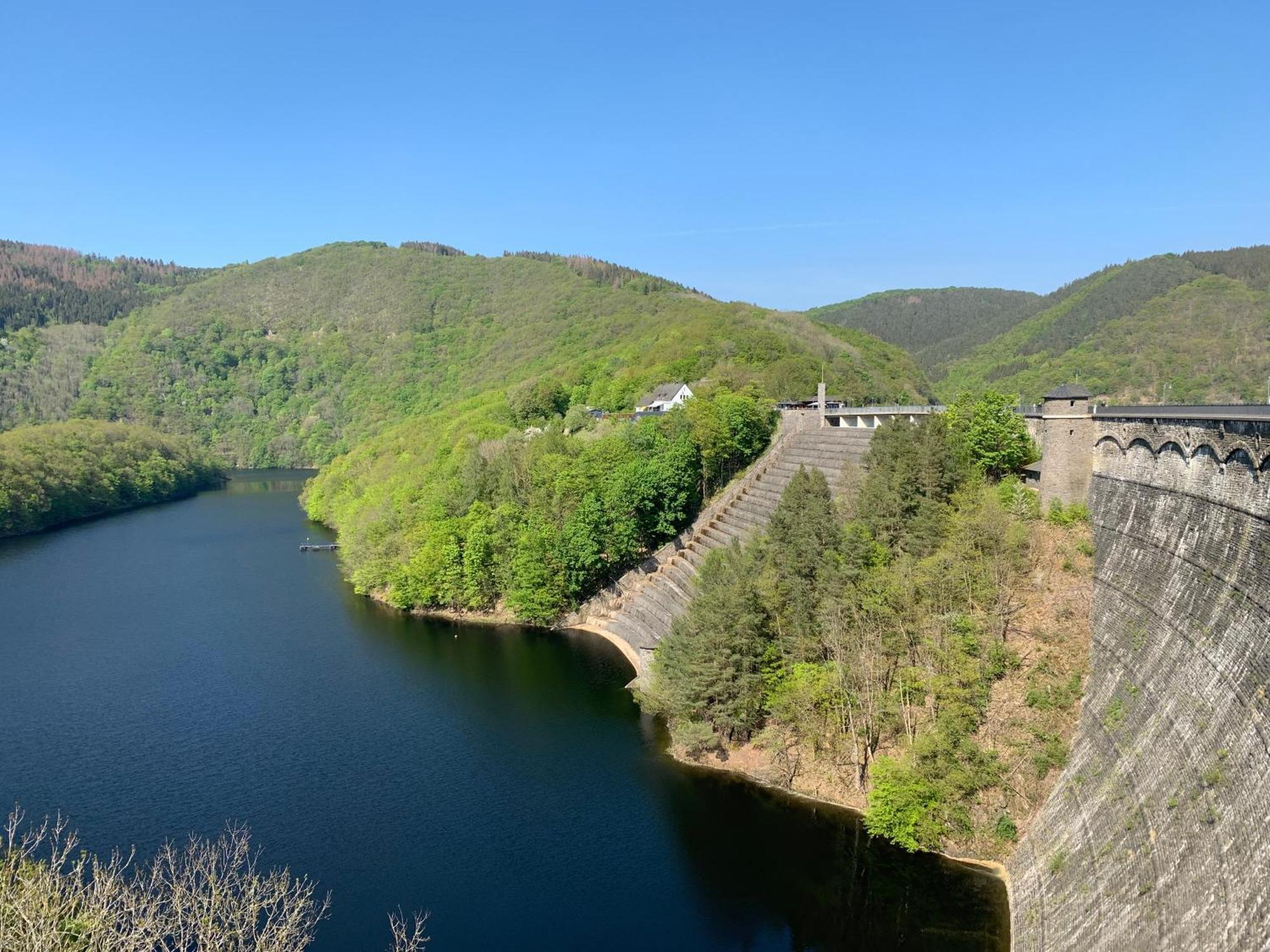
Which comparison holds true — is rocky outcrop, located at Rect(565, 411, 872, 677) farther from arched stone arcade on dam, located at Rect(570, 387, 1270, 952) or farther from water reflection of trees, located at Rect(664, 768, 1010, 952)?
arched stone arcade on dam, located at Rect(570, 387, 1270, 952)

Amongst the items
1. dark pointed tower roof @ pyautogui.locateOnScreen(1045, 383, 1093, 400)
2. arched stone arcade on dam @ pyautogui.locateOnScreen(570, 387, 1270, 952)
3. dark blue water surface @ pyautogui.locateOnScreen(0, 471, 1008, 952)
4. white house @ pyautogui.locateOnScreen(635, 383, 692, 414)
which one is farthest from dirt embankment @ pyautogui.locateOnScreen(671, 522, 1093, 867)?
white house @ pyautogui.locateOnScreen(635, 383, 692, 414)

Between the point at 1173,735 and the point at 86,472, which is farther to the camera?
the point at 86,472

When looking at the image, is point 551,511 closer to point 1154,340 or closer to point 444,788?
point 444,788

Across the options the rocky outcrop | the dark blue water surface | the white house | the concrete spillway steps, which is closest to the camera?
the dark blue water surface

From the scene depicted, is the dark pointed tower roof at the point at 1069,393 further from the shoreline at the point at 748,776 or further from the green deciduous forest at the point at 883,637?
the shoreline at the point at 748,776

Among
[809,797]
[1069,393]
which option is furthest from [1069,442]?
[809,797]

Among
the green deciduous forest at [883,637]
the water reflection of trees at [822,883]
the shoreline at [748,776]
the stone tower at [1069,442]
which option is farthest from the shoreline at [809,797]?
the stone tower at [1069,442]

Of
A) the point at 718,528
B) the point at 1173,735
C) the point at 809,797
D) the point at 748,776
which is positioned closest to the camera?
the point at 1173,735
